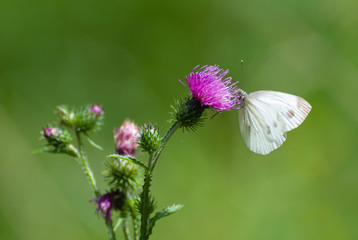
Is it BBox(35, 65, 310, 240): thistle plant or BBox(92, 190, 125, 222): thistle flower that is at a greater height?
BBox(35, 65, 310, 240): thistle plant

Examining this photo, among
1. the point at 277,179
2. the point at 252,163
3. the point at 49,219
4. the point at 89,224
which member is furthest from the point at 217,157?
the point at 49,219

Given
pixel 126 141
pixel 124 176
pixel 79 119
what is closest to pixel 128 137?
pixel 126 141

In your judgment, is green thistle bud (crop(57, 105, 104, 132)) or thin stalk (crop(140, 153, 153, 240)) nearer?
thin stalk (crop(140, 153, 153, 240))

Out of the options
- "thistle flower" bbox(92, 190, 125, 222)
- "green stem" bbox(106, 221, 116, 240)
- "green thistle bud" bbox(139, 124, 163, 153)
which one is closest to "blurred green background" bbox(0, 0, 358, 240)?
"thistle flower" bbox(92, 190, 125, 222)

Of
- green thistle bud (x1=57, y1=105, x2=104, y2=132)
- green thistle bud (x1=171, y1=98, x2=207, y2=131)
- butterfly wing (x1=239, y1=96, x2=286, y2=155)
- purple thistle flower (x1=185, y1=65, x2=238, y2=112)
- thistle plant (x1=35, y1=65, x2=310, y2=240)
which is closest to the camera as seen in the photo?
thistle plant (x1=35, y1=65, x2=310, y2=240)

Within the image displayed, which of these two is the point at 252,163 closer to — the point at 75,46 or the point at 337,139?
the point at 337,139

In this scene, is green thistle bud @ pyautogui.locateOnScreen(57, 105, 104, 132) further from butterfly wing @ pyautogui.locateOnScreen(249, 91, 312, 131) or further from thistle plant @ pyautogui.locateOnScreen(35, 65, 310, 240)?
butterfly wing @ pyautogui.locateOnScreen(249, 91, 312, 131)

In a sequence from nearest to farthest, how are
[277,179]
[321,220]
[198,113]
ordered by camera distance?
[198,113] → [321,220] → [277,179]

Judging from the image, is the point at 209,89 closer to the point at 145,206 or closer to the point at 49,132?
the point at 145,206
